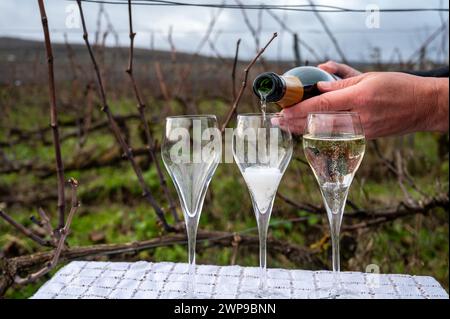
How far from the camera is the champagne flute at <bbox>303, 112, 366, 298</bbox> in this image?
83 centimetres

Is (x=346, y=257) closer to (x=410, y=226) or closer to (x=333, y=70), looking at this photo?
(x=333, y=70)

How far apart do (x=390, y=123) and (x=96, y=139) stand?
4168 millimetres

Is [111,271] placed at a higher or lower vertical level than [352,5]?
lower

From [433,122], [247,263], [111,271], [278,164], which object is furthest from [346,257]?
[278,164]

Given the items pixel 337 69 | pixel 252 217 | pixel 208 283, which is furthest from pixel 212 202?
pixel 208 283

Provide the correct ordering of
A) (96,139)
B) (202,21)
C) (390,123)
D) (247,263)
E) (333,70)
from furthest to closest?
(96,139), (202,21), (247,263), (333,70), (390,123)

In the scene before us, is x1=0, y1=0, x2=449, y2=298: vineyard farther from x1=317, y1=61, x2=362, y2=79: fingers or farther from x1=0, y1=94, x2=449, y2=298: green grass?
x1=317, y1=61, x2=362, y2=79: fingers

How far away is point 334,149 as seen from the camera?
828 millimetres

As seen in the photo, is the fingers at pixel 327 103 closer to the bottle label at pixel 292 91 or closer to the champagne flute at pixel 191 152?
the bottle label at pixel 292 91

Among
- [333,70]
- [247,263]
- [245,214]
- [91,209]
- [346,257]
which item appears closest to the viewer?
[333,70]

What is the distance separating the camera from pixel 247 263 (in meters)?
2.49

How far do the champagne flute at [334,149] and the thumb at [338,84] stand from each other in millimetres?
262

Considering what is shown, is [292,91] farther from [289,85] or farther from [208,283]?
[208,283]

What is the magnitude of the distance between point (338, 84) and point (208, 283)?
21.2 inches
